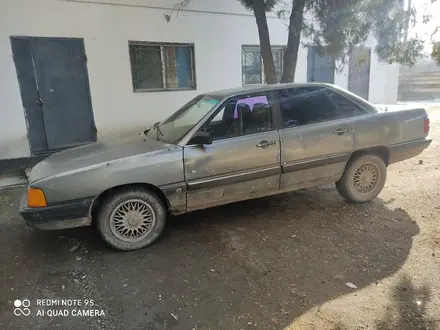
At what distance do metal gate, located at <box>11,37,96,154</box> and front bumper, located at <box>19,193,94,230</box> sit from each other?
4109 millimetres

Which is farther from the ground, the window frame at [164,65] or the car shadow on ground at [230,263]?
the window frame at [164,65]

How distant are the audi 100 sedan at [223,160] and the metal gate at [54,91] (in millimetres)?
3389

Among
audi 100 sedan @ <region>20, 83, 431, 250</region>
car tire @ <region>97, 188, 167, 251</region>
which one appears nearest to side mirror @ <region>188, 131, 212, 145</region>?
audi 100 sedan @ <region>20, 83, 431, 250</region>

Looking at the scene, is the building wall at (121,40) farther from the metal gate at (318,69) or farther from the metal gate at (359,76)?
the metal gate at (359,76)

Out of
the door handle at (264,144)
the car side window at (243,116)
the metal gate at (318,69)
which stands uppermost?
the metal gate at (318,69)

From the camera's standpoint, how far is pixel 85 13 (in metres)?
6.88

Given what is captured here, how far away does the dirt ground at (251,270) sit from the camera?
2512 millimetres

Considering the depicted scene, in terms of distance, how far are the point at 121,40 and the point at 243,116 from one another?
4675mm

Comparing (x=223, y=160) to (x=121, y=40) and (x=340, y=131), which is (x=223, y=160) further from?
(x=121, y=40)

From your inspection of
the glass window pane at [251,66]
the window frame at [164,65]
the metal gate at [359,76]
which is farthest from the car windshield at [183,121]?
the metal gate at [359,76]

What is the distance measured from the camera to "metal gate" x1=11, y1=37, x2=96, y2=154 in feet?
21.5

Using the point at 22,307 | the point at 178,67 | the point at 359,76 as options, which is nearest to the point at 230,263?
the point at 22,307

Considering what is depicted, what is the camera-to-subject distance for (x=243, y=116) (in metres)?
3.88

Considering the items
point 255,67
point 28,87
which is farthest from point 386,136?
point 28,87
